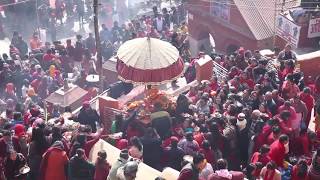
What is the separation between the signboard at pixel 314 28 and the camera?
18.6 meters

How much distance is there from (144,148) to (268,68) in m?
5.42

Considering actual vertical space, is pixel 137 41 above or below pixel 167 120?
above

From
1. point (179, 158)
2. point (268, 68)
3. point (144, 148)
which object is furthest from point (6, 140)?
point (268, 68)

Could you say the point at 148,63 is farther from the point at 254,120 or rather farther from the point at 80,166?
the point at 80,166

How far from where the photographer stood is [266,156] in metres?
9.62

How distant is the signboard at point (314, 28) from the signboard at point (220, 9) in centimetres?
454

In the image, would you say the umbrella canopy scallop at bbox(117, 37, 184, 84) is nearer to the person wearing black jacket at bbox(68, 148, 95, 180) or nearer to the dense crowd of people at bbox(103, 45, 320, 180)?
the dense crowd of people at bbox(103, 45, 320, 180)

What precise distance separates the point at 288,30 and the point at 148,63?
29.8 feet

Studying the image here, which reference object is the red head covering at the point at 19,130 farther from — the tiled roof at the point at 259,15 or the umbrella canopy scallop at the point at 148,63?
the tiled roof at the point at 259,15

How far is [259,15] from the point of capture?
72.1ft

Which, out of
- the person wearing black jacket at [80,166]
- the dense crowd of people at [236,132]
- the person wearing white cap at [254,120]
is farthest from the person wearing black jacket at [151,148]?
the person wearing white cap at [254,120]

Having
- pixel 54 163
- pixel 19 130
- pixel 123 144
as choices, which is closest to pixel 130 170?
pixel 54 163

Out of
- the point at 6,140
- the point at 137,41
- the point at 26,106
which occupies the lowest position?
the point at 26,106

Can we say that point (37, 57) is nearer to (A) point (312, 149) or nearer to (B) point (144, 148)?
(B) point (144, 148)
